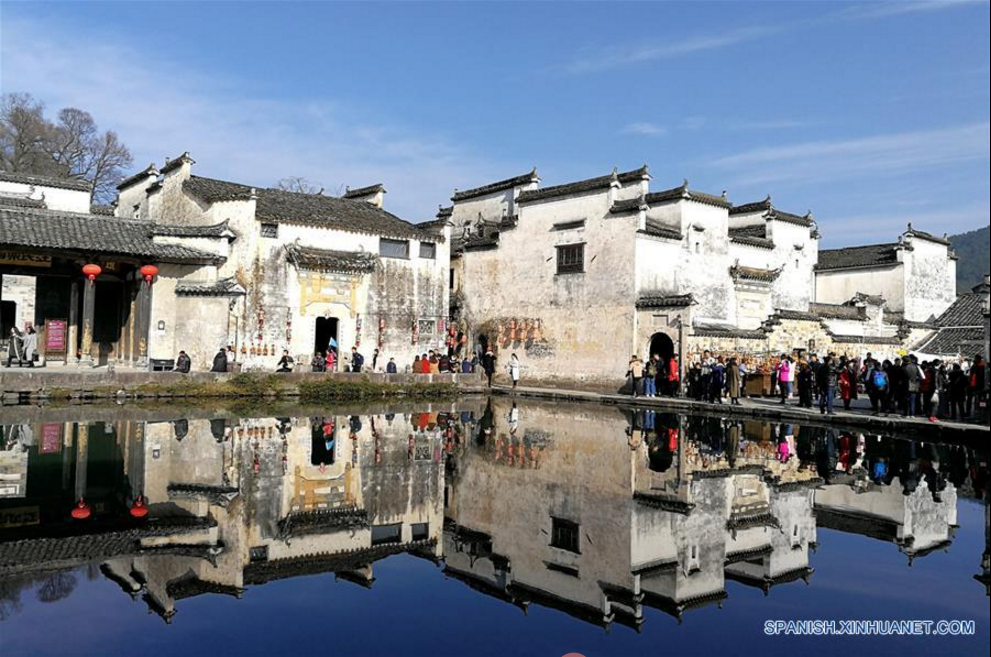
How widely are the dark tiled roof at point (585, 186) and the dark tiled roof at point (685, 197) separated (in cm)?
94

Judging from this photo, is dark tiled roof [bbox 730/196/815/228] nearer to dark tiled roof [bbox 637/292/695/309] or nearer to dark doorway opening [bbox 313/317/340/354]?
dark tiled roof [bbox 637/292/695/309]

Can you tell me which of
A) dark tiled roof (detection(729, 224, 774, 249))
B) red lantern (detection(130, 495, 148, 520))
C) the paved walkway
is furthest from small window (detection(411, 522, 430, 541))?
dark tiled roof (detection(729, 224, 774, 249))

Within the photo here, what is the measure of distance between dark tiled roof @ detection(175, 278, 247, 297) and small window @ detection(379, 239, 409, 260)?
5803mm

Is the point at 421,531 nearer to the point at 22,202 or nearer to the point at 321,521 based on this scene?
the point at 321,521

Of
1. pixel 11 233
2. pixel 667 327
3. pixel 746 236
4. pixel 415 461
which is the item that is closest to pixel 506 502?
pixel 415 461

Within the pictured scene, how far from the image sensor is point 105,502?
8.49 meters

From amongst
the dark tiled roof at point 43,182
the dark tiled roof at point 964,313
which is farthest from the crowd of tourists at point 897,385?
the dark tiled roof at point 43,182

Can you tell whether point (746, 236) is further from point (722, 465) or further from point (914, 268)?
point (722, 465)

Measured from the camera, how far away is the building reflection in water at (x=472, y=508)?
21.8 feet

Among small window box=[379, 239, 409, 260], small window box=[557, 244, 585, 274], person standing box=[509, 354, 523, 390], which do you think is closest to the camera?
person standing box=[509, 354, 523, 390]

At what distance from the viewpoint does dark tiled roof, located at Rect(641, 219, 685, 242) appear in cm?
2677

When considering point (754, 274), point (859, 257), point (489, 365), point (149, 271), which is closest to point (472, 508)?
point (149, 271)

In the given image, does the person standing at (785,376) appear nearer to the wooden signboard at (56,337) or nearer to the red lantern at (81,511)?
the red lantern at (81,511)

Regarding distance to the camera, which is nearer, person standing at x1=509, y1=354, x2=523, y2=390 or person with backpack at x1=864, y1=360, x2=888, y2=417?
person with backpack at x1=864, y1=360, x2=888, y2=417
